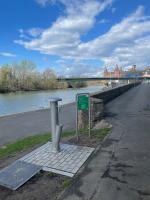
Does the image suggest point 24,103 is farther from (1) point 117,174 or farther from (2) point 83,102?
(1) point 117,174

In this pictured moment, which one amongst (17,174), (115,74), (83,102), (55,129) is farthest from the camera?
(115,74)

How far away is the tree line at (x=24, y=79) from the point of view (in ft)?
190

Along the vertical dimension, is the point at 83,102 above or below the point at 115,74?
below

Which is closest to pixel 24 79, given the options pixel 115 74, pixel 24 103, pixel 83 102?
pixel 24 103

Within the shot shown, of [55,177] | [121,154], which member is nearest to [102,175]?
[55,177]

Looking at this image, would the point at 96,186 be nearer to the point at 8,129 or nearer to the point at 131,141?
the point at 131,141

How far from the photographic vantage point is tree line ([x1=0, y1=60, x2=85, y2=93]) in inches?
2275

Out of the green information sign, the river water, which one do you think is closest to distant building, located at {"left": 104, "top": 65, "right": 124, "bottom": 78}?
the river water

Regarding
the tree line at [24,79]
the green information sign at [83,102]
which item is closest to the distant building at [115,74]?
the tree line at [24,79]

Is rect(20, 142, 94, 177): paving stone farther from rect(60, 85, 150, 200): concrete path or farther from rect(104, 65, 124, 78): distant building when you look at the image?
rect(104, 65, 124, 78): distant building

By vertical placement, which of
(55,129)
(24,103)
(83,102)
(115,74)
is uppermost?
(115,74)

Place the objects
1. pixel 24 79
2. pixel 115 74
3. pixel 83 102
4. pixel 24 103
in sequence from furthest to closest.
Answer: pixel 115 74 < pixel 24 79 < pixel 24 103 < pixel 83 102

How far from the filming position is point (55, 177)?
3682 mm

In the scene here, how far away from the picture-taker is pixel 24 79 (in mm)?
62125
